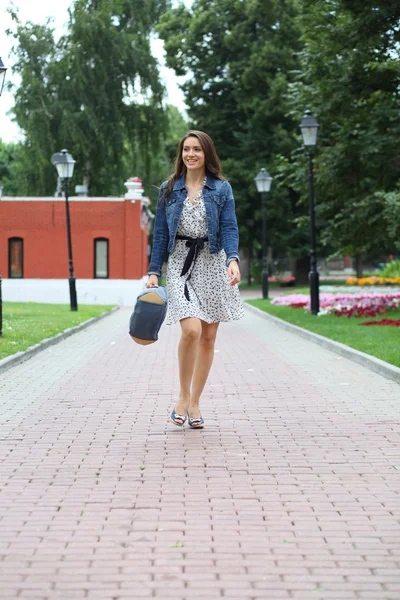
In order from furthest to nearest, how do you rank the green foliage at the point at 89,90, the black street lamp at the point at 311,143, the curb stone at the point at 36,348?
the green foliage at the point at 89,90
the black street lamp at the point at 311,143
the curb stone at the point at 36,348

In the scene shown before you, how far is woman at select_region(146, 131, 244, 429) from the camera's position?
7086 mm

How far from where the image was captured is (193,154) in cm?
714

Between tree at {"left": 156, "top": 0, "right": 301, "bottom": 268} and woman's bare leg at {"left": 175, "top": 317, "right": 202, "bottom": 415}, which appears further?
tree at {"left": 156, "top": 0, "right": 301, "bottom": 268}

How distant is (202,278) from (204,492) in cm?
220

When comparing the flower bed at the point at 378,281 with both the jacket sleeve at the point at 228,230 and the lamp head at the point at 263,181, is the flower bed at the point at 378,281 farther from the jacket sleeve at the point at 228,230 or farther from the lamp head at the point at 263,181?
the jacket sleeve at the point at 228,230

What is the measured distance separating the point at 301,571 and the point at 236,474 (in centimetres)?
189

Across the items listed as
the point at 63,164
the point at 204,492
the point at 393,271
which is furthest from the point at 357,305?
the point at 393,271

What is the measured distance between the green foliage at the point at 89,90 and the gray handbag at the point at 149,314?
36.9 m

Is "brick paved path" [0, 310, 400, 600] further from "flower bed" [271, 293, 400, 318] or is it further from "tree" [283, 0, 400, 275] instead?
"tree" [283, 0, 400, 275]

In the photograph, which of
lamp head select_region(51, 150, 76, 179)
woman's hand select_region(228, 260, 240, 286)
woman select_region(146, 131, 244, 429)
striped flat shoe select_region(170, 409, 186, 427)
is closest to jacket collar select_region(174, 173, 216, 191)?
woman select_region(146, 131, 244, 429)

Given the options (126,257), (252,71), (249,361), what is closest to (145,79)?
(252,71)

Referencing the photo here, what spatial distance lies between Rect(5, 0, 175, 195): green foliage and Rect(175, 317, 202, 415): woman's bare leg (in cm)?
3670

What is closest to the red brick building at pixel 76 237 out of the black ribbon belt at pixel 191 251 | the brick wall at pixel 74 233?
the brick wall at pixel 74 233

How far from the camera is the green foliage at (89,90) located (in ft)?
141
